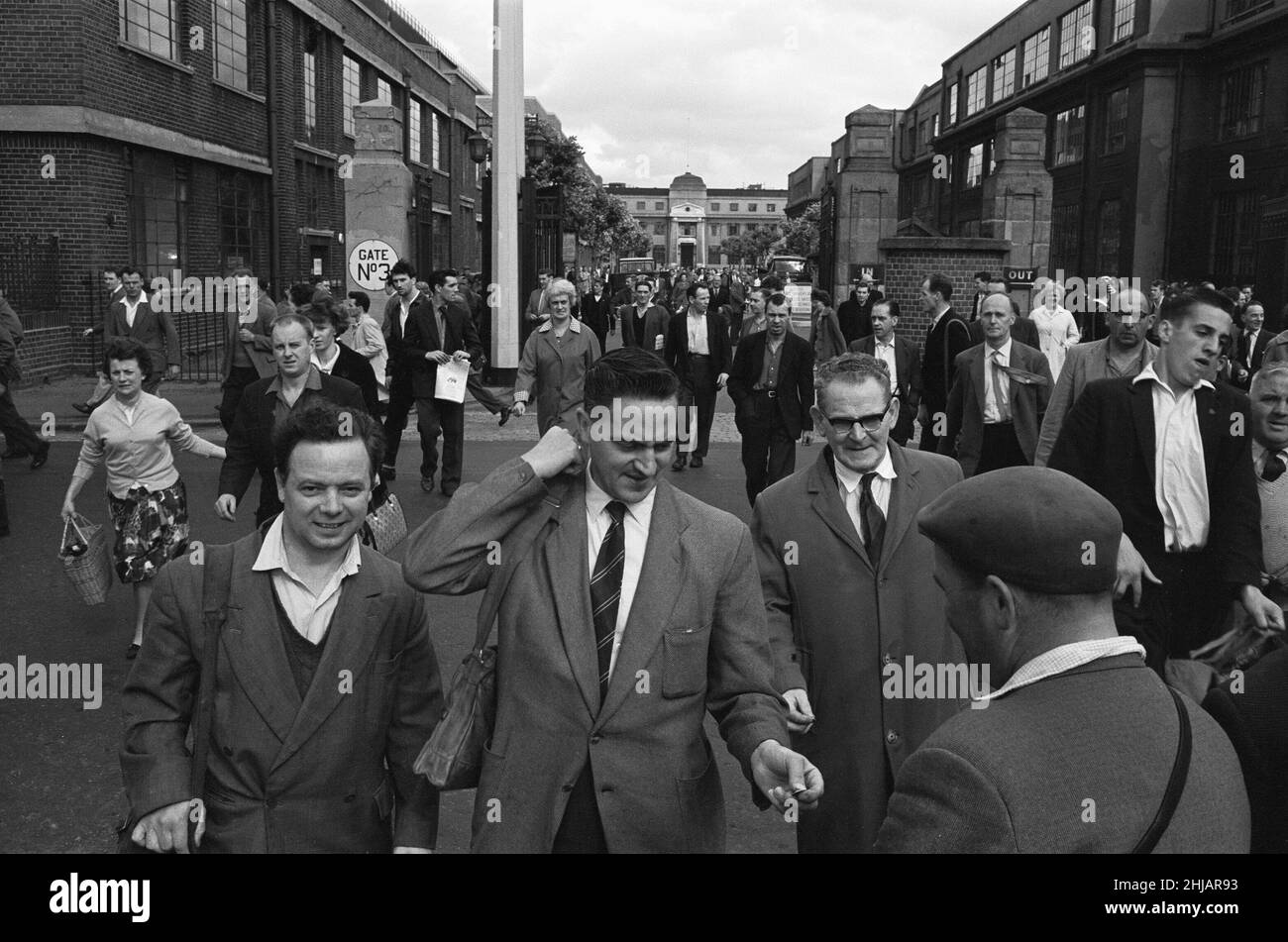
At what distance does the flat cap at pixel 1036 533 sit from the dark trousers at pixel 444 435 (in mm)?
→ 9594

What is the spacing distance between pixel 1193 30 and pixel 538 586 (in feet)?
123

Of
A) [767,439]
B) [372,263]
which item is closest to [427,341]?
[767,439]

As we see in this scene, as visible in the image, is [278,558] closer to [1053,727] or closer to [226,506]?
[1053,727]

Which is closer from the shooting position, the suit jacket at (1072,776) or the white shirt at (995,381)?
the suit jacket at (1072,776)

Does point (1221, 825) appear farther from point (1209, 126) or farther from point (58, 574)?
point (1209, 126)

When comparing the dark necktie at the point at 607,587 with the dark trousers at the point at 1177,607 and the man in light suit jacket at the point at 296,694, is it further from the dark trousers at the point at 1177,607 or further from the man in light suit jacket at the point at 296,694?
the dark trousers at the point at 1177,607

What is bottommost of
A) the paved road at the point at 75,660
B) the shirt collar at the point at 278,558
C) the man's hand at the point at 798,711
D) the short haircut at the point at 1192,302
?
the paved road at the point at 75,660

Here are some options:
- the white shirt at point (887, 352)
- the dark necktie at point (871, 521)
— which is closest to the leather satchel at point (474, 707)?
the dark necktie at point (871, 521)

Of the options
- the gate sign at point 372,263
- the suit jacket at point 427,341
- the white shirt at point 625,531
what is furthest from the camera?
the gate sign at point 372,263

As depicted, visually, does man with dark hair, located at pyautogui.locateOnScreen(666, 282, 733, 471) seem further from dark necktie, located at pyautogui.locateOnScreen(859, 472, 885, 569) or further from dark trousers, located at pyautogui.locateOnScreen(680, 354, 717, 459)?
dark necktie, located at pyautogui.locateOnScreen(859, 472, 885, 569)

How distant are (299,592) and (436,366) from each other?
8.79 meters

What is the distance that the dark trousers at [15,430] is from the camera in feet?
39.8

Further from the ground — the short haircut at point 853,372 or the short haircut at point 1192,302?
the short haircut at point 1192,302

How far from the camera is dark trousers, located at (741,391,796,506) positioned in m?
9.93
